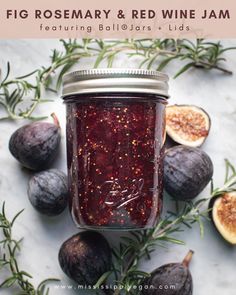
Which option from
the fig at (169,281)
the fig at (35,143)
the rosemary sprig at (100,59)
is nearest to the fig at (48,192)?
the fig at (35,143)

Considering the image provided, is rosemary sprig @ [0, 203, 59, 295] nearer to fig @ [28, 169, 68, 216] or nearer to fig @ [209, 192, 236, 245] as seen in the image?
fig @ [28, 169, 68, 216]

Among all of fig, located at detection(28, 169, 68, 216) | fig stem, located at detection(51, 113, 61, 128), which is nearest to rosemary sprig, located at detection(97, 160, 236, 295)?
fig, located at detection(28, 169, 68, 216)

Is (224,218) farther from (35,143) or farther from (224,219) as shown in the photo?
(35,143)

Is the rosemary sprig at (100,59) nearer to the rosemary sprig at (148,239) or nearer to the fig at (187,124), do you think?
the fig at (187,124)

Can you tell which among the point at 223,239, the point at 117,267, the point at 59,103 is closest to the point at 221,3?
the point at 59,103

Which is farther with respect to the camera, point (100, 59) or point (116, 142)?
point (100, 59)

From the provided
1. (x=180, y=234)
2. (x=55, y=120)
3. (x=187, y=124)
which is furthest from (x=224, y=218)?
(x=55, y=120)

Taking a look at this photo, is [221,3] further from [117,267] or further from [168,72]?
[117,267]
